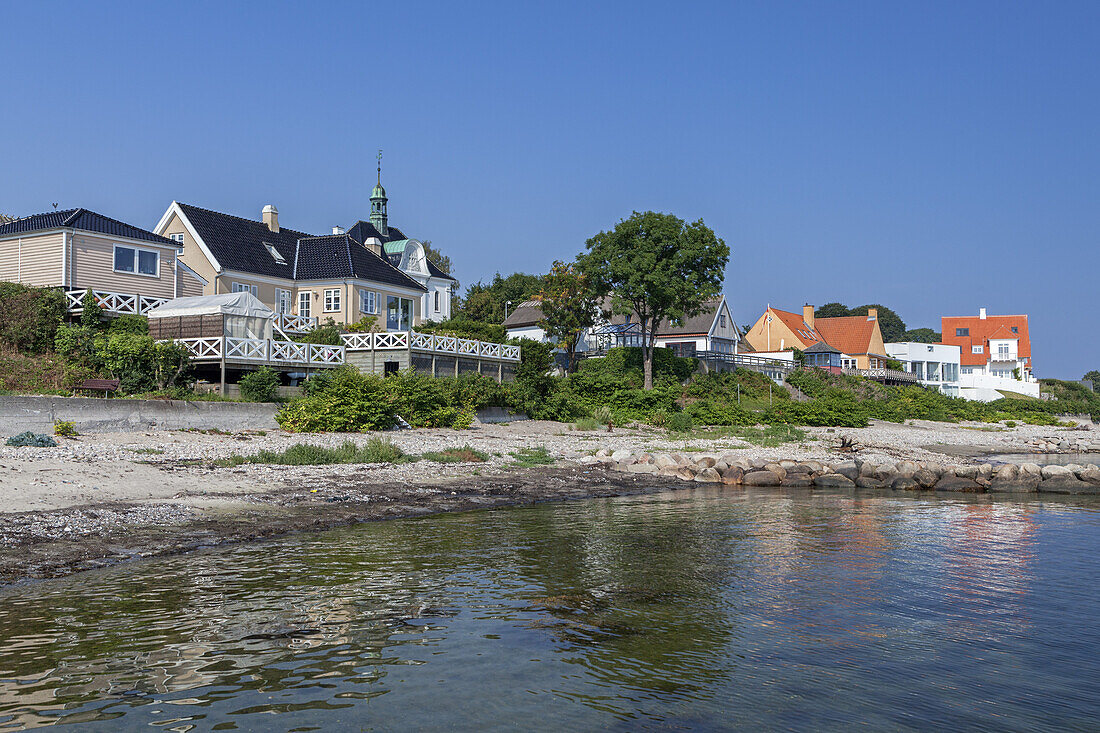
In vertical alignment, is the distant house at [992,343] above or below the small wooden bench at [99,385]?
above

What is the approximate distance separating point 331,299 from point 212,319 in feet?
52.5

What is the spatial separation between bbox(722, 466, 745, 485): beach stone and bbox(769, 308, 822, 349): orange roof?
184ft

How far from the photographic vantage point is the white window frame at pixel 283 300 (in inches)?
1740

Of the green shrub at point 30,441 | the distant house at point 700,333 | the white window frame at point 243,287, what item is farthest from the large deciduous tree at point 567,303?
the green shrub at point 30,441

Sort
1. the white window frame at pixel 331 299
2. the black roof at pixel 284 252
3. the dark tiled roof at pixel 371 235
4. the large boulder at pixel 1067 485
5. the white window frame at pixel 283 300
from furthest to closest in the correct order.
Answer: the dark tiled roof at pixel 371 235, the white window frame at pixel 331 299, the white window frame at pixel 283 300, the black roof at pixel 284 252, the large boulder at pixel 1067 485

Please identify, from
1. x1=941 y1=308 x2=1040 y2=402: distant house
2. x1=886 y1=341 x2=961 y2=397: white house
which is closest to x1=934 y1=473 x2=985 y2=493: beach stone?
A: x1=886 y1=341 x2=961 y2=397: white house

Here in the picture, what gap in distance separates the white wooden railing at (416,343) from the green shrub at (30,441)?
1647 cm

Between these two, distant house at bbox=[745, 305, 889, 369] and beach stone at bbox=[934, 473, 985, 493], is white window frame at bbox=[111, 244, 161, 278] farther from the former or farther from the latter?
distant house at bbox=[745, 305, 889, 369]

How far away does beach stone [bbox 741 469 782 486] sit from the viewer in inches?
851

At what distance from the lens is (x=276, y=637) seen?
7.31 m

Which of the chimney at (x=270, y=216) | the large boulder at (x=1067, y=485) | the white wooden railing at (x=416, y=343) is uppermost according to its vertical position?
the chimney at (x=270, y=216)

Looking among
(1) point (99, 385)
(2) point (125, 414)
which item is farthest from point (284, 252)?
(2) point (125, 414)

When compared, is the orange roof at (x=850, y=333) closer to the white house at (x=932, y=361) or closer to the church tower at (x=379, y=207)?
the white house at (x=932, y=361)

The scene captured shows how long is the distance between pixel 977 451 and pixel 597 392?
17.1m
